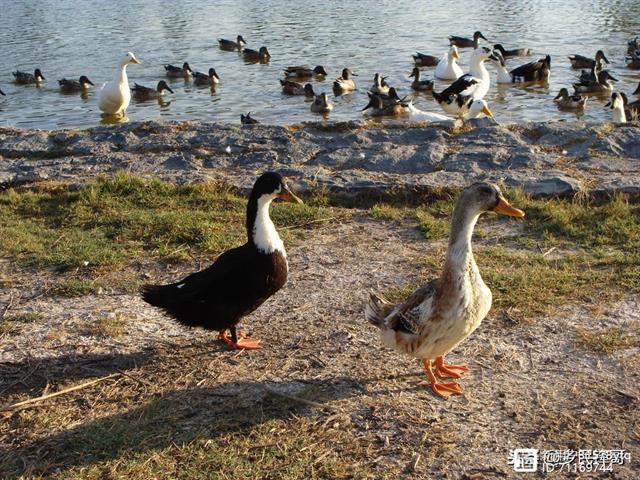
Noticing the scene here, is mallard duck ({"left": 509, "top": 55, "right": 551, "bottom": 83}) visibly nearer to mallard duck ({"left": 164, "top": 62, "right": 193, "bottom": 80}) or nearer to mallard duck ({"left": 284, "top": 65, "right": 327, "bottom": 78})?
mallard duck ({"left": 284, "top": 65, "right": 327, "bottom": 78})

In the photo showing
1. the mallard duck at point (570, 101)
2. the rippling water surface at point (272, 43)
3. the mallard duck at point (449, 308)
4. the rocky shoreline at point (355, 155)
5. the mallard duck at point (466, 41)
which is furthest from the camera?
the mallard duck at point (466, 41)

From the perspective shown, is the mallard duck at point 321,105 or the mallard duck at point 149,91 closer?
the mallard duck at point 321,105

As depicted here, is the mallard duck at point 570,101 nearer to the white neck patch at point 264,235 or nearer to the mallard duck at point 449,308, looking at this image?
the mallard duck at point 449,308

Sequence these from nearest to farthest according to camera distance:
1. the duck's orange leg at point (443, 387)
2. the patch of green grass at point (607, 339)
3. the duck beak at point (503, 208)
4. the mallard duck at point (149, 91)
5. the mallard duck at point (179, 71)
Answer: the duck's orange leg at point (443, 387)
the duck beak at point (503, 208)
the patch of green grass at point (607, 339)
the mallard duck at point (149, 91)
the mallard duck at point (179, 71)

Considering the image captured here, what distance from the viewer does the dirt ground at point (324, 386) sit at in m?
3.83

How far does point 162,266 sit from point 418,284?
1922mm

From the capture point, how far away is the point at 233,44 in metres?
21.0

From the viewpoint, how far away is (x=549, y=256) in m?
6.13

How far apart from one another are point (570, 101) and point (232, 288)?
11132mm

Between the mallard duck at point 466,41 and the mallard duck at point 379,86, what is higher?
the mallard duck at point 466,41

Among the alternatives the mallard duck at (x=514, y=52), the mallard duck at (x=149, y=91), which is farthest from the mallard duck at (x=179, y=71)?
the mallard duck at (x=514, y=52)

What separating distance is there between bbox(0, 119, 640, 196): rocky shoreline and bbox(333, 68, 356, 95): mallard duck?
616 centimetres

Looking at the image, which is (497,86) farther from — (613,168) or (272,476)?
(272,476)

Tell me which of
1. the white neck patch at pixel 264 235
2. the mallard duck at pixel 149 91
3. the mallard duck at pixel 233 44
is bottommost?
the mallard duck at pixel 149 91
